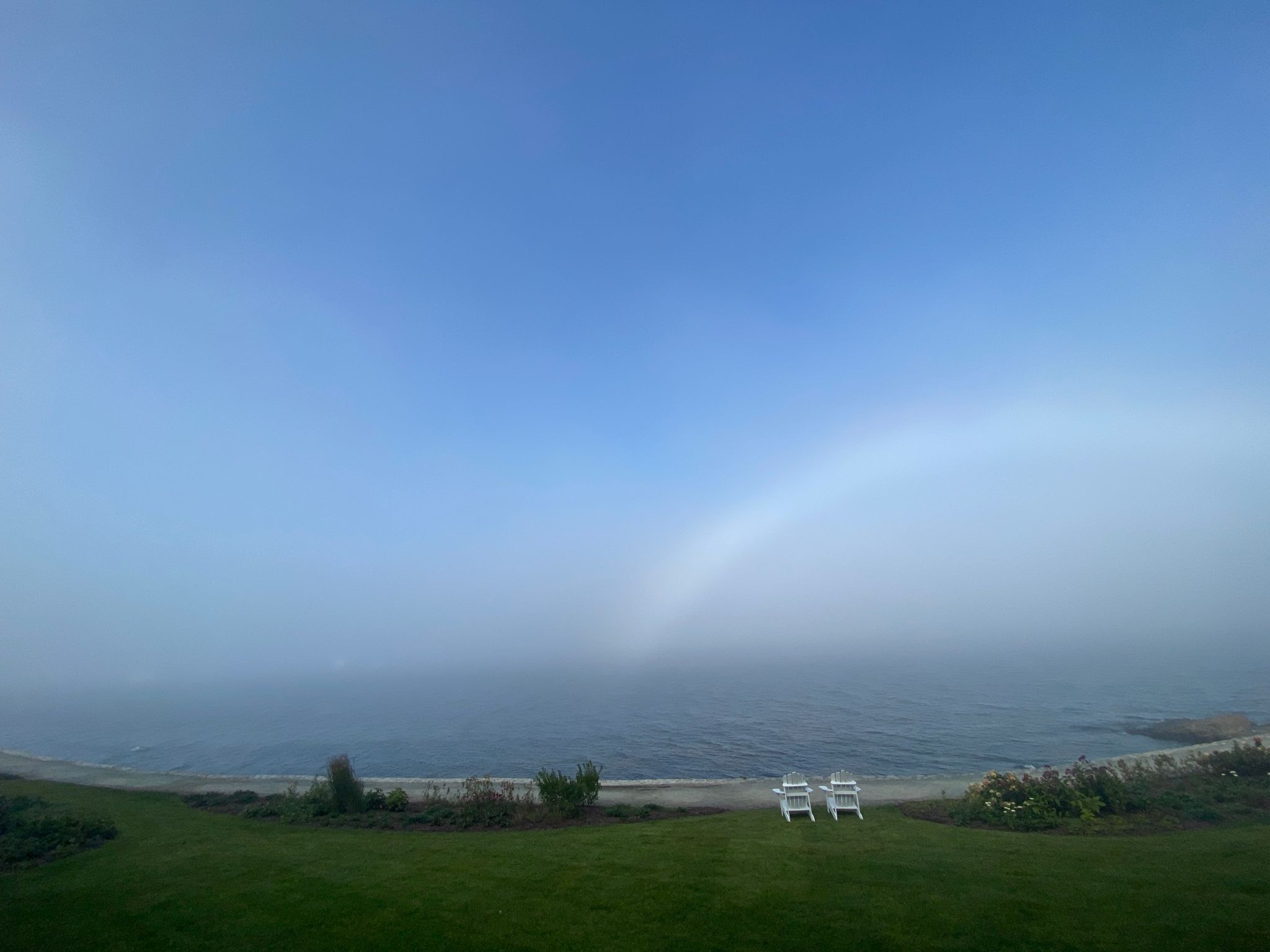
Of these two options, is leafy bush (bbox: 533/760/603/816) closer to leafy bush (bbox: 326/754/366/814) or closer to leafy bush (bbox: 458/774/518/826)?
leafy bush (bbox: 458/774/518/826)

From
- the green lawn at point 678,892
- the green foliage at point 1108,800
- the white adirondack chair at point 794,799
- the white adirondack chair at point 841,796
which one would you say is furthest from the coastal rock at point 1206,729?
the green lawn at point 678,892

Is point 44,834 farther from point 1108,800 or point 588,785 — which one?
point 1108,800

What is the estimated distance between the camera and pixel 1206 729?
1302 inches

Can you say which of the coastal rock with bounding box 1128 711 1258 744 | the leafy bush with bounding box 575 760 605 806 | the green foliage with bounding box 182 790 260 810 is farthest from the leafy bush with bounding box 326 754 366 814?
the coastal rock with bounding box 1128 711 1258 744

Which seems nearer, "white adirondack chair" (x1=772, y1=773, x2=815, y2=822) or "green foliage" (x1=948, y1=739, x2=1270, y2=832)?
"green foliage" (x1=948, y1=739, x2=1270, y2=832)

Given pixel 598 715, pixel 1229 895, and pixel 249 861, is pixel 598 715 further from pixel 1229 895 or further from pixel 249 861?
pixel 1229 895

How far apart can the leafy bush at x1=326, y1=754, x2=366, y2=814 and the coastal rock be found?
122 ft

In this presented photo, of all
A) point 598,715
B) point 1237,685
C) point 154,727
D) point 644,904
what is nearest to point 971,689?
point 1237,685

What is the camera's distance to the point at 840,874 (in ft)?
29.8

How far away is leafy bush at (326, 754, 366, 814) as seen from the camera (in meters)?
15.4

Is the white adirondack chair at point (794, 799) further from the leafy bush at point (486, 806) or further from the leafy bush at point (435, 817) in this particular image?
the leafy bush at point (435, 817)

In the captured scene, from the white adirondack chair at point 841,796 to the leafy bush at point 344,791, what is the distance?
36.6ft

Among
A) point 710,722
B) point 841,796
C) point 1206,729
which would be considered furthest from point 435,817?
point 710,722

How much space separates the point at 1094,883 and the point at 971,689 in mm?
70386
